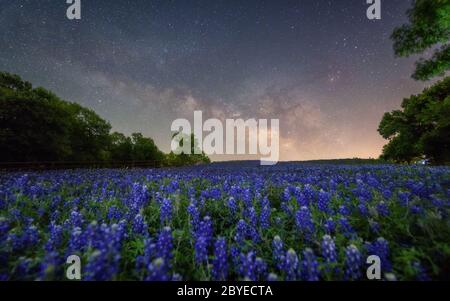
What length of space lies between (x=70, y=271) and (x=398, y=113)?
27.3 meters

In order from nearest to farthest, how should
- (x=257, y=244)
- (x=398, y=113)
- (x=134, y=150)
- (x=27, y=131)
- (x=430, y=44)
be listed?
(x=257, y=244), (x=430, y=44), (x=27, y=131), (x=398, y=113), (x=134, y=150)

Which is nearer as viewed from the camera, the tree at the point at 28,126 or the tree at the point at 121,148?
the tree at the point at 28,126

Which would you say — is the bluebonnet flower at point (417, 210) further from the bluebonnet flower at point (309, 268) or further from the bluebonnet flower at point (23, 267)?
the bluebonnet flower at point (23, 267)

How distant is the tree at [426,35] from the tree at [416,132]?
8354 millimetres

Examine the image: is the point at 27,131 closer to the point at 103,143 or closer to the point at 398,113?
the point at 103,143

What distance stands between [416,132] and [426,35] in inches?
507

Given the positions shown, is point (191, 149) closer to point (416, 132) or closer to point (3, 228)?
point (416, 132)

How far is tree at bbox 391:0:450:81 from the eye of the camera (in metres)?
9.55

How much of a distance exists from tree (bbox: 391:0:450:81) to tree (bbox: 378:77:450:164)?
8.35m

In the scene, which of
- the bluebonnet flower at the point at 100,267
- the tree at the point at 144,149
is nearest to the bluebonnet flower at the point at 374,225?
the bluebonnet flower at the point at 100,267

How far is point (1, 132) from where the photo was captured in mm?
16750

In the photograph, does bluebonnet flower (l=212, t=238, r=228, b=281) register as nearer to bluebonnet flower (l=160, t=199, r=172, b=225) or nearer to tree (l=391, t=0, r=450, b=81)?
bluebonnet flower (l=160, t=199, r=172, b=225)

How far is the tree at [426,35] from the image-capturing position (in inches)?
376
